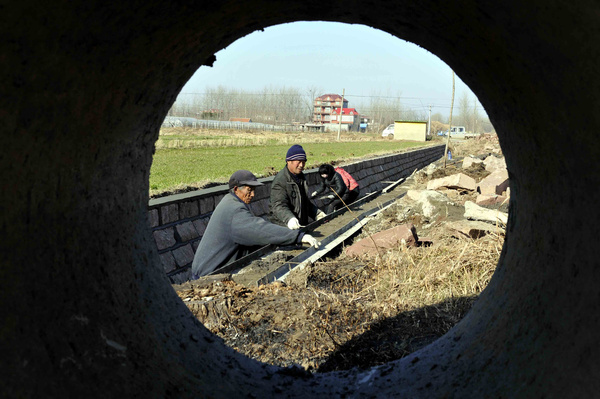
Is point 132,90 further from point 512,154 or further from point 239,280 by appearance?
point 239,280

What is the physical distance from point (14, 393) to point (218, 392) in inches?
45.8

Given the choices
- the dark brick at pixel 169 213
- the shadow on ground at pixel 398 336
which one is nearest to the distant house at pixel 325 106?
the dark brick at pixel 169 213

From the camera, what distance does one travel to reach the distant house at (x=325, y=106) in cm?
12656

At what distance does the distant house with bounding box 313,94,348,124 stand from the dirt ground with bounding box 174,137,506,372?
395 ft

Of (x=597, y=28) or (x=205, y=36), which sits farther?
(x=205, y=36)

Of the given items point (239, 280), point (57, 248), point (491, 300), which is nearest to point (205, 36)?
point (57, 248)

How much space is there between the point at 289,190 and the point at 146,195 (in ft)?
22.2

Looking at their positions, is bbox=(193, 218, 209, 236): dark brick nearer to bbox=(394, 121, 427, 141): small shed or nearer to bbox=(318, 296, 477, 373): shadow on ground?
bbox=(318, 296, 477, 373): shadow on ground

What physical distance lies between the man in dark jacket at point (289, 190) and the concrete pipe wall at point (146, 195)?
6.39m

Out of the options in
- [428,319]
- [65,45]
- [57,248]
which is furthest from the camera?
[428,319]

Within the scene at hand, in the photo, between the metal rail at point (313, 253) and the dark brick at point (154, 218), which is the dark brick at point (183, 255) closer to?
the dark brick at point (154, 218)

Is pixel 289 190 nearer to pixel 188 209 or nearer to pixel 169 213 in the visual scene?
pixel 188 209

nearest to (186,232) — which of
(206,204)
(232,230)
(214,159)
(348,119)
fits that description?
(206,204)

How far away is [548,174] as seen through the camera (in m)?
1.93
